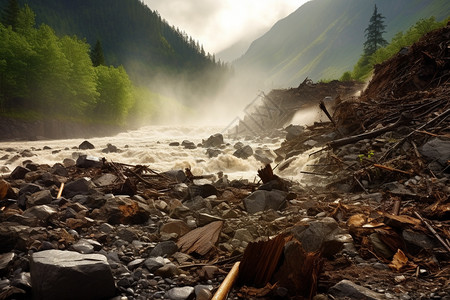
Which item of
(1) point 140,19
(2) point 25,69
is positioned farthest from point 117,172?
(1) point 140,19

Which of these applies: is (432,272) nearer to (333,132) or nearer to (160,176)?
(160,176)

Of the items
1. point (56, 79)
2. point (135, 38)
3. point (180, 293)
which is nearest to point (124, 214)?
point (180, 293)

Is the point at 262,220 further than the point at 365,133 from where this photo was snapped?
No

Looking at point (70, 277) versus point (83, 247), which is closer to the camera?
point (70, 277)

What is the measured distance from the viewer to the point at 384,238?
3936 mm

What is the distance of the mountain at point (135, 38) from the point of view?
14738 cm

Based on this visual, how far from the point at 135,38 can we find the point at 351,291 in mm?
190769

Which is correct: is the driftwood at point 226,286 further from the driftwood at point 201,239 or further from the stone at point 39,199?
the stone at point 39,199

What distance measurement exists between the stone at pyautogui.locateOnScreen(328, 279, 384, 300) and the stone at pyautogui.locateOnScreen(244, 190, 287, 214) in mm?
3439

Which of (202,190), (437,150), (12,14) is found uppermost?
(12,14)

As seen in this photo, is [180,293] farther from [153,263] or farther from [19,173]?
[19,173]

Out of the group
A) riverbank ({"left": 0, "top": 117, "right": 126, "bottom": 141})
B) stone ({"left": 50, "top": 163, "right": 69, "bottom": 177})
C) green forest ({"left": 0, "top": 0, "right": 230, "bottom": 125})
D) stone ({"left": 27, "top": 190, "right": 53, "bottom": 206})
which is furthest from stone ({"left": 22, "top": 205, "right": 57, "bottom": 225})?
green forest ({"left": 0, "top": 0, "right": 230, "bottom": 125})

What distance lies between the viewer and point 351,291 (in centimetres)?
284

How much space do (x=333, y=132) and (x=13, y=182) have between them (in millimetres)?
13264
